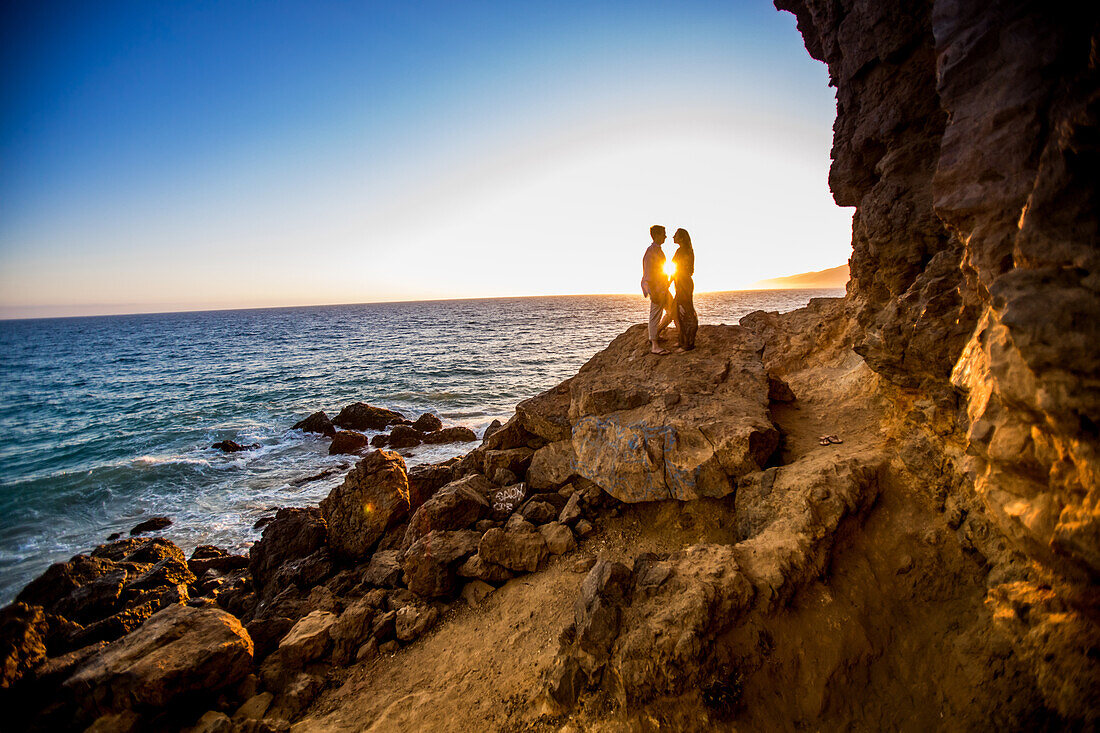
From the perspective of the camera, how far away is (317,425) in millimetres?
18312

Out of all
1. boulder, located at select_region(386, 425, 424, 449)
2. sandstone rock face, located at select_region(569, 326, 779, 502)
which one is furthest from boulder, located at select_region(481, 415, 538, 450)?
boulder, located at select_region(386, 425, 424, 449)

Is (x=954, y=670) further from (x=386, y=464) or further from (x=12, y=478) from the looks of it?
(x=12, y=478)

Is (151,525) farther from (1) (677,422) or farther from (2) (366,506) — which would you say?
(1) (677,422)

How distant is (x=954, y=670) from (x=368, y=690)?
208 inches

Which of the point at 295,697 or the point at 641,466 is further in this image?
the point at 641,466

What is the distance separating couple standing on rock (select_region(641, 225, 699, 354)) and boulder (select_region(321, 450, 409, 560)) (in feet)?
18.7

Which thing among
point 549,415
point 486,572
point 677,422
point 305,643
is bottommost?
point 305,643

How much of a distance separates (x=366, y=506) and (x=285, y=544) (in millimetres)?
1752

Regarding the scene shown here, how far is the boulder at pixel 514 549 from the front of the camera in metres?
5.71

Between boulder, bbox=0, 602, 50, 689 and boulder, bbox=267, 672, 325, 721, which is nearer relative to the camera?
boulder, bbox=267, 672, 325, 721

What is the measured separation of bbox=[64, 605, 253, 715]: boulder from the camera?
4418 millimetres

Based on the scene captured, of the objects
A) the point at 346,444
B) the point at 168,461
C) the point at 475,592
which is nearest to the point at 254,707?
the point at 475,592

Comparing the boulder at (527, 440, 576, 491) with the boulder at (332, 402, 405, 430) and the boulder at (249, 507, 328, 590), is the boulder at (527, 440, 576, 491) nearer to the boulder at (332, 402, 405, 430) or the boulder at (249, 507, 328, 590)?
the boulder at (249, 507, 328, 590)

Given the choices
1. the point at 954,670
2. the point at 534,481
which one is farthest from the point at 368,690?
the point at 954,670
